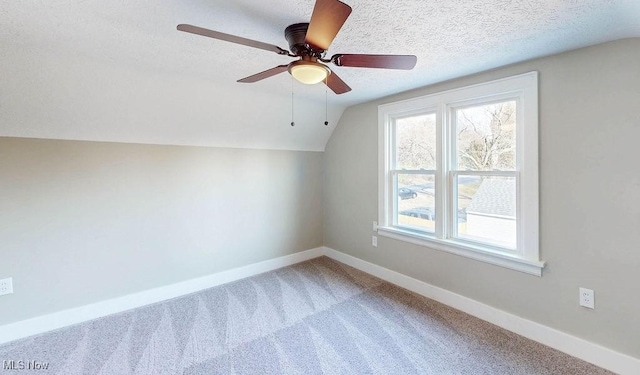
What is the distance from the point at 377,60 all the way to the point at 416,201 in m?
2.05

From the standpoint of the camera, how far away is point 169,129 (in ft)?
9.57

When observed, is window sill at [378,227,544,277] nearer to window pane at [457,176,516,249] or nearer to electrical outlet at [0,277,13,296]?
window pane at [457,176,516,249]

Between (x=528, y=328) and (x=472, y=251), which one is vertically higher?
(x=472, y=251)

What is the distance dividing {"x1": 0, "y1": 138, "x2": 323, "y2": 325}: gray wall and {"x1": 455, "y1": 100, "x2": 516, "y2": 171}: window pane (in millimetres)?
2223

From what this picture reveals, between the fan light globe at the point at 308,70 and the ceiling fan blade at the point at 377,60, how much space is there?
0.11 m

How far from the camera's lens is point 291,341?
7.47 ft

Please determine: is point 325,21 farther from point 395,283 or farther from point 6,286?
point 6,286

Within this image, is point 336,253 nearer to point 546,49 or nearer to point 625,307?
point 625,307

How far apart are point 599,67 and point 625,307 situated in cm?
164

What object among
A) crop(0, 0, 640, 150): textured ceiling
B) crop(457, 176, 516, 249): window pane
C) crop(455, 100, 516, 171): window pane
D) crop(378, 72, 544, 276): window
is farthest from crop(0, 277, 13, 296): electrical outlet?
crop(455, 100, 516, 171): window pane

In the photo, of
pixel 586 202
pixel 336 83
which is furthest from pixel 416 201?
pixel 336 83

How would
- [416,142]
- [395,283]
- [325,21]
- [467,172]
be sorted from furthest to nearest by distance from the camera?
[395,283] → [416,142] → [467,172] → [325,21]

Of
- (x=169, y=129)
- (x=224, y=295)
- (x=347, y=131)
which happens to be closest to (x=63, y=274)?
(x=224, y=295)

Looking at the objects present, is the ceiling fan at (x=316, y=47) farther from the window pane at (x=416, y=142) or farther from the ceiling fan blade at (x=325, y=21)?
the window pane at (x=416, y=142)
